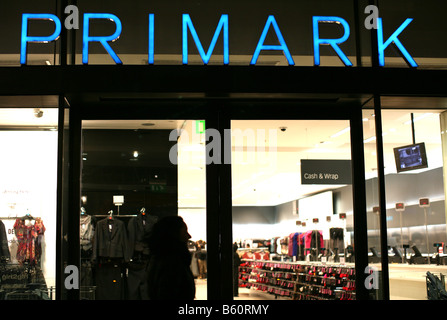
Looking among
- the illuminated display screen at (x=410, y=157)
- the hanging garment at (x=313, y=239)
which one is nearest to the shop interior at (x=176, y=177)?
the illuminated display screen at (x=410, y=157)

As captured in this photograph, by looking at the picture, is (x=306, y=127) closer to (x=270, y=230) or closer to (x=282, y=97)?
(x=282, y=97)

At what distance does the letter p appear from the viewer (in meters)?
5.88

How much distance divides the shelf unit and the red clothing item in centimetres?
221

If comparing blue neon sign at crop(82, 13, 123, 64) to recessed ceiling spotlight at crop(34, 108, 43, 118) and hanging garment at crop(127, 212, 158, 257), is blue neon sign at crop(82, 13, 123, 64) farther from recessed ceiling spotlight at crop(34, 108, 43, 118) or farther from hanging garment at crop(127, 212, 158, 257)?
hanging garment at crop(127, 212, 158, 257)

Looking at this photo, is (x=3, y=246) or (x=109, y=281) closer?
(x=109, y=281)

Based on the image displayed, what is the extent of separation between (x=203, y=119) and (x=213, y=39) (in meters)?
0.84

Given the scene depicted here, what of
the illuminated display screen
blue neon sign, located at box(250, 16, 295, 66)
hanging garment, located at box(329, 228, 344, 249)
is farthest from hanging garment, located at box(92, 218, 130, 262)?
the illuminated display screen

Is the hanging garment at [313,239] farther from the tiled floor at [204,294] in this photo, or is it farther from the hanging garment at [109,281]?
the hanging garment at [109,281]

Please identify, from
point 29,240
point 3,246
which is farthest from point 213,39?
point 3,246

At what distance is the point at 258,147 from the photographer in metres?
6.26

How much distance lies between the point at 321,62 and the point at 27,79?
9.93 feet

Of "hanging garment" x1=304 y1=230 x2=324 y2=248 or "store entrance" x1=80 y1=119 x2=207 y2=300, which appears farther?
"hanging garment" x1=304 y1=230 x2=324 y2=248

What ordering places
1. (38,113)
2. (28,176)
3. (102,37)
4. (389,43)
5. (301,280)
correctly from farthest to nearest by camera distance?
(301,280)
(28,176)
(38,113)
(389,43)
(102,37)

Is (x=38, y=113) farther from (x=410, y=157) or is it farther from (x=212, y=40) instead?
(x=410, y=157)
